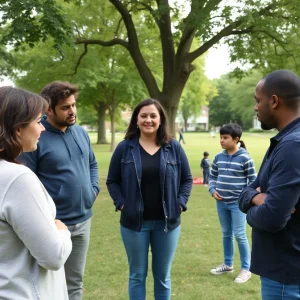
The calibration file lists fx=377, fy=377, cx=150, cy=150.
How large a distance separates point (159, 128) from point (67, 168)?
102 cm

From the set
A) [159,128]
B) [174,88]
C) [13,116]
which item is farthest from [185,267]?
[174,88]

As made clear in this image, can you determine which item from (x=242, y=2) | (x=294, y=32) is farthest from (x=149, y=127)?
(x=294, y=32)

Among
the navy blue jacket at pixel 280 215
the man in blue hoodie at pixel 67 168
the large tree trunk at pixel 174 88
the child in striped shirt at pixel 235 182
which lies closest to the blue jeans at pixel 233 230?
the child in striped shirt at pixel 235 182

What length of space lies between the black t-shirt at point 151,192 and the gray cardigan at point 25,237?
1.80 metres

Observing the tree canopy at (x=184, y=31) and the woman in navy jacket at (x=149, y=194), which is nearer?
the woman in navy jacket at (x=149, y=194)

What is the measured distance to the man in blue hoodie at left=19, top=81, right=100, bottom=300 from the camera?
3.34 meters

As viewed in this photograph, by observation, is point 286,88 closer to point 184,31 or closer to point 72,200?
point 72,200

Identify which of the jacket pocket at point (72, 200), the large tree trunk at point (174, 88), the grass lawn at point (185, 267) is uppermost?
the large tree trunk at point (174, 88)

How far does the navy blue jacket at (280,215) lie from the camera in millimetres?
2098

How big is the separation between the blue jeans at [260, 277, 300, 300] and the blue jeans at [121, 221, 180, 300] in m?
1.37

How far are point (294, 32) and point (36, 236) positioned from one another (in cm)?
1278

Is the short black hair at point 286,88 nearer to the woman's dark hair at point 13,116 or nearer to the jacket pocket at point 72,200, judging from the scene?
the woman's dark hair at point 13,116

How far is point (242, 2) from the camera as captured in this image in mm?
11414

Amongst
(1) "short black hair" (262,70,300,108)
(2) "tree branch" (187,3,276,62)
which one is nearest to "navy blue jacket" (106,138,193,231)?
(1) "short black hair" (262,70,300,108)
